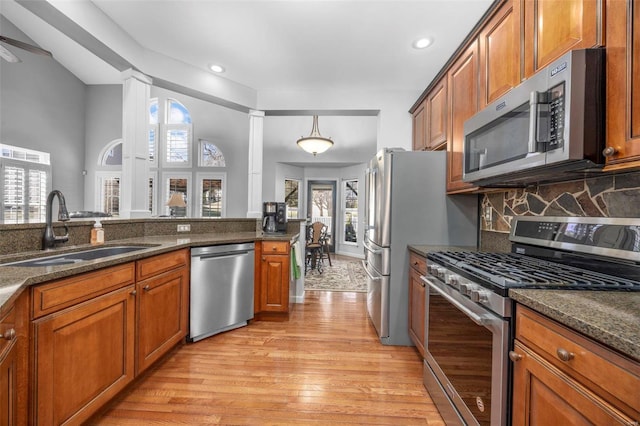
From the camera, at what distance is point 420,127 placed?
9.75ft

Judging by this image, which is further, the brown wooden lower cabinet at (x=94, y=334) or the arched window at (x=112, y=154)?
the arched window at (x=112, y=154)

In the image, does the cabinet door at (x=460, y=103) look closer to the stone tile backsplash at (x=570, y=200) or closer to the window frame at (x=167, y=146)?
the stone tile backsplash at (x=570, y=200)

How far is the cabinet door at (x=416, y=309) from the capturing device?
1982 mm

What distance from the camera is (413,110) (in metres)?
3.16

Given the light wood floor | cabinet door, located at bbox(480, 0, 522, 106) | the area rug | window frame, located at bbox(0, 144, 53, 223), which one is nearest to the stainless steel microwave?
cabinet door, located at bbox(480, 0, 522, 106)

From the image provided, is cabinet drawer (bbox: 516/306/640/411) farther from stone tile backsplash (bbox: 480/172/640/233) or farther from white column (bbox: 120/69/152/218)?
white column (bbox: 120/69/152/218)

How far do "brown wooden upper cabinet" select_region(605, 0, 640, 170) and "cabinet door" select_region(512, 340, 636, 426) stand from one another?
2.65 feet

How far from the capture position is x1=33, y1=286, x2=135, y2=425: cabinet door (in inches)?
43.3

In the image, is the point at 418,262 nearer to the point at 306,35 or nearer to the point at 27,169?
the point at 306,35

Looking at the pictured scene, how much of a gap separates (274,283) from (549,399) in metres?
2.28

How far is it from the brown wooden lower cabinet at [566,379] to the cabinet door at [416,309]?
100 centimetres

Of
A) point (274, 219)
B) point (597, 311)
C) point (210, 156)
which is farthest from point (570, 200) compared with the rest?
point (210, 156)

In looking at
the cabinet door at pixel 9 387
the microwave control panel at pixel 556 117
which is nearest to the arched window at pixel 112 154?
the cabinet door at pixel 9 387

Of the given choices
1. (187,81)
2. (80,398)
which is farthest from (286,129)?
(80,398)
